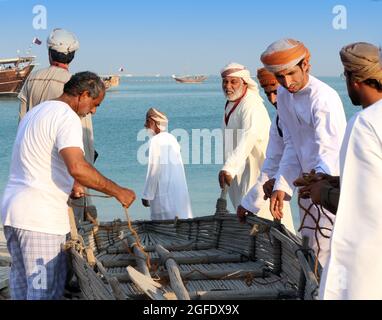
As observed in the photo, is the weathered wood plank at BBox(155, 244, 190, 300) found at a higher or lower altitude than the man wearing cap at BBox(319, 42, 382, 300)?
lower

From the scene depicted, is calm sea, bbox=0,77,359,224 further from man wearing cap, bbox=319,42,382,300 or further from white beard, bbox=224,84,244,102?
man wearing cap, bbox=319,42,382,300

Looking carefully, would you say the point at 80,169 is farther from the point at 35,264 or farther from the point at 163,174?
the point at 163,174

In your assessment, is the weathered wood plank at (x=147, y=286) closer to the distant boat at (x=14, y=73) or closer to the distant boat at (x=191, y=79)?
the distant boat at (x=14, y=73)

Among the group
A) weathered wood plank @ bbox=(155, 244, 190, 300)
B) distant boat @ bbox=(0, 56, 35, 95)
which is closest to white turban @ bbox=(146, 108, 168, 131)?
weathered wood plank @ bbox=(155, 244, 190, 300)

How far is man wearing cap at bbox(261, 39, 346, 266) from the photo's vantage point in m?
4.56

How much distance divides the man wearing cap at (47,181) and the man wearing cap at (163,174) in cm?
318

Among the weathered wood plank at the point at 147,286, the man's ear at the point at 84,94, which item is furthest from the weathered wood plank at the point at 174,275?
the man's ear at the point at 84,94

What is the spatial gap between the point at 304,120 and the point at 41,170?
148cm

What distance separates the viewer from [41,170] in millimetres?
4273

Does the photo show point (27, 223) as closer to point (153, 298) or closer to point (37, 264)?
point (37, 264)

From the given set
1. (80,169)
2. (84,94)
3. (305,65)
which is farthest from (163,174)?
(80,169)

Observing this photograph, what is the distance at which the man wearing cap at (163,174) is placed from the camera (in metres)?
7.62

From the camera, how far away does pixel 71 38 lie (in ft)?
18.9

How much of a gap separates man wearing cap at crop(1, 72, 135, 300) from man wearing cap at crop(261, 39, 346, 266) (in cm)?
95
